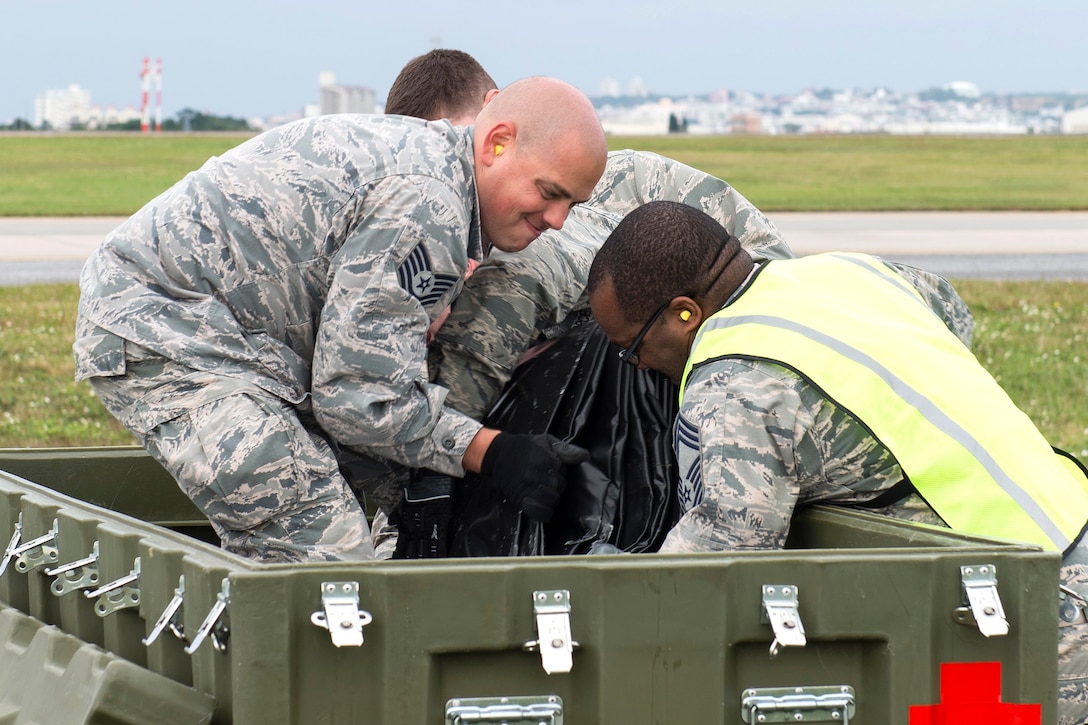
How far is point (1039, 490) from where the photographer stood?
254cm

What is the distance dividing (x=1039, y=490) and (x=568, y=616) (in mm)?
968

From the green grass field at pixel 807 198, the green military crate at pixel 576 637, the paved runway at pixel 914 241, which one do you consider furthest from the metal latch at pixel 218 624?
the paved runway at pixel 914 241

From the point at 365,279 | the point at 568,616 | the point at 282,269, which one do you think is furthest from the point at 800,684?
the point at 282,269

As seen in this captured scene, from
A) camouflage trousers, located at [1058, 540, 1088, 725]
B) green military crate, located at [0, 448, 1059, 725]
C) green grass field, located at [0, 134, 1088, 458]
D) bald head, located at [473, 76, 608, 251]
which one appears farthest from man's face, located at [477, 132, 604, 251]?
green grass field, located at [0, 134, 1088, 458]

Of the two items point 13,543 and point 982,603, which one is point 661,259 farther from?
point 13,543

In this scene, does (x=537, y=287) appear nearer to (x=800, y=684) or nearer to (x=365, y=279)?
(x=365, y=279)

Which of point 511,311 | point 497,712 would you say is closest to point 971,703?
point 497,712

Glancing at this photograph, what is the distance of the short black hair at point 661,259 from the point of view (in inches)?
112

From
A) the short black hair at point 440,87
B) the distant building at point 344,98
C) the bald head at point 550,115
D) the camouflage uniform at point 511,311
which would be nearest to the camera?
the bald head at point 550,115

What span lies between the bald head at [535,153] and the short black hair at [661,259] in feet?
0.77

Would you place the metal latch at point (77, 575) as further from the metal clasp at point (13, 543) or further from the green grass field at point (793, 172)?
the green grass field at point (793, 172)

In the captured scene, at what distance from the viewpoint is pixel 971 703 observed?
7.59ft

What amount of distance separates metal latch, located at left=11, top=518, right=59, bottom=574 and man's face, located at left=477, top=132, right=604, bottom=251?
3.81ft

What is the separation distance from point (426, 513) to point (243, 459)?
2.37 feet
